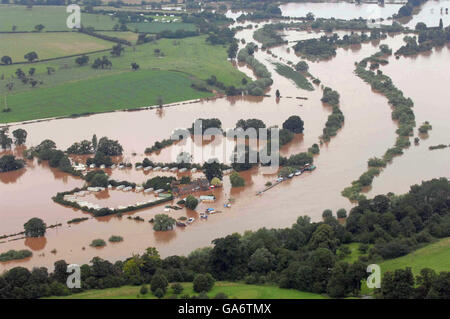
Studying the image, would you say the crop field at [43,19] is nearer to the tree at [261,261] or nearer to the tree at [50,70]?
the tree at [50,70]

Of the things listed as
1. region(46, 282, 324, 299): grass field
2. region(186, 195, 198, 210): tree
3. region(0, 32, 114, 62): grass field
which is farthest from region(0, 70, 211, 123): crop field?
region(46, 282, 324, 299): grass field

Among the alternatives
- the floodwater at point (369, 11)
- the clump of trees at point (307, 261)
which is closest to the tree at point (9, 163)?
the clump of trees at point (307, 261)

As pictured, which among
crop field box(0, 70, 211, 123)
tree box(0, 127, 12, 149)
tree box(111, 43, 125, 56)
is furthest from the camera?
tree box(111, 43, 125, 56)

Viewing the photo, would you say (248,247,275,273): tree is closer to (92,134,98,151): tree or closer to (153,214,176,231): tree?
(153,214,176,231): tree

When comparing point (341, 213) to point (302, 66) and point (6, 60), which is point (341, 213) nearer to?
point (302, 66)

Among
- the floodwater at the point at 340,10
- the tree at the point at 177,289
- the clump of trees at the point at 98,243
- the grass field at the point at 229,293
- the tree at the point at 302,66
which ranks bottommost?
the clump of trees at the point at 98,243

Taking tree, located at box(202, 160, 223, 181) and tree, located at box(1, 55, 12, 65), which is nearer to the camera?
tree, located at box(202, 160, 223, 181)

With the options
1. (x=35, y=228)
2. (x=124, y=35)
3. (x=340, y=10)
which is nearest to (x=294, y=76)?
(x=124, y=35)
